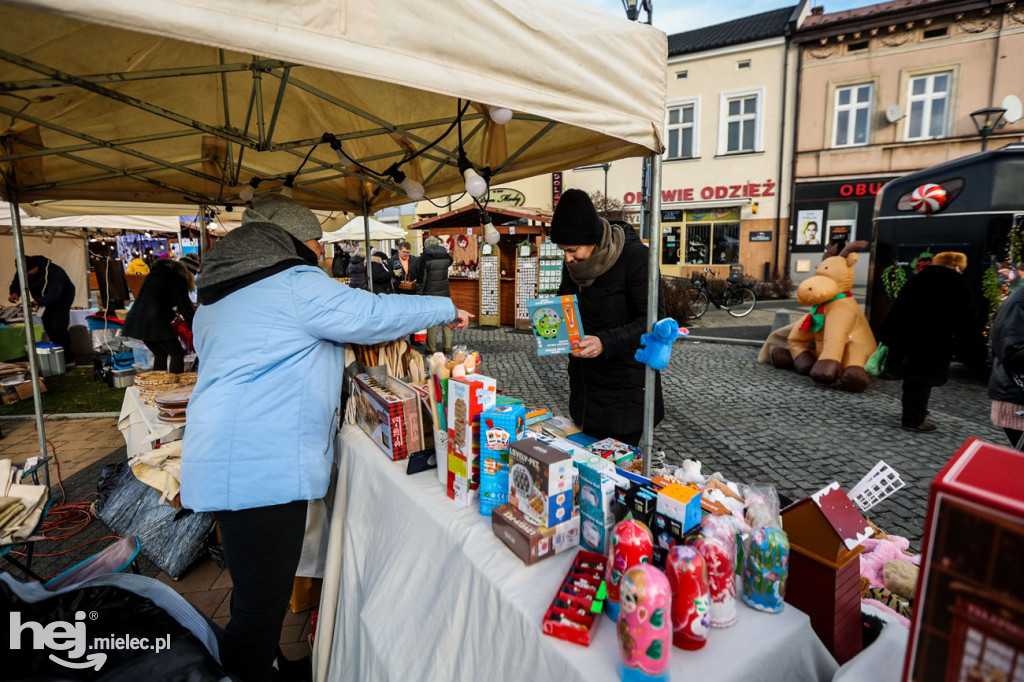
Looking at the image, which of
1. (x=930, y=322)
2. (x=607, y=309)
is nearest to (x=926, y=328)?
(x=930, y=322)

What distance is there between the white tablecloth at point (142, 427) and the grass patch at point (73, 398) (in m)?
2.87

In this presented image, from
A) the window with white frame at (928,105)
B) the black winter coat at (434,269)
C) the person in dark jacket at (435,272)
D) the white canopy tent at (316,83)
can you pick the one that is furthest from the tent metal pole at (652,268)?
the window with white frame at (928,105)

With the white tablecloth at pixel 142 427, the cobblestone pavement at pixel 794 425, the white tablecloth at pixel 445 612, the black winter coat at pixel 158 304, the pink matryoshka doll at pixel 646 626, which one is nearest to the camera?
the pink matryoshka doll at pixel 646 626

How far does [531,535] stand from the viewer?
129cm

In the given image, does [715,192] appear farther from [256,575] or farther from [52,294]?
[256,575]

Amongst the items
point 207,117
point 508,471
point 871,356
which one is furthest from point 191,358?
point 871,356

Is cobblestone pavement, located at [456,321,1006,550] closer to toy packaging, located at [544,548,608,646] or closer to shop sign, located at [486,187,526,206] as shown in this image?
toy packaging, located at [544,548,608,646]

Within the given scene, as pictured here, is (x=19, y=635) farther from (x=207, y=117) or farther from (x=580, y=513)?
(x=207, y=117)

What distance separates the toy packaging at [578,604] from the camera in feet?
3.51

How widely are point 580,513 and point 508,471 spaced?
0.26 m

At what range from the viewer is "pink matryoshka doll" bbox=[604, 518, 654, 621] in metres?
1.07

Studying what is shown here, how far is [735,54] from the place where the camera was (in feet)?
54.8

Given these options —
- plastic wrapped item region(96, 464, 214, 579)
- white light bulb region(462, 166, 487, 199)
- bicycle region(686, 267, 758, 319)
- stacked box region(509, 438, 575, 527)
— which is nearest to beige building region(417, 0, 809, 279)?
bicycle region(686, 267, 758, 319)

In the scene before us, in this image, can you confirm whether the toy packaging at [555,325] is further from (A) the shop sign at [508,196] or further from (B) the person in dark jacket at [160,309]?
(A) the shop sign at [508,196]
